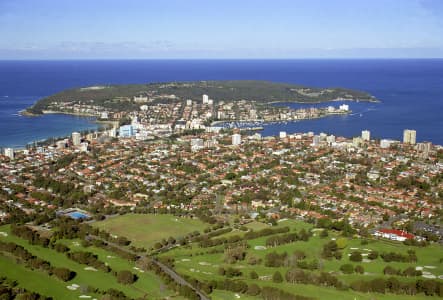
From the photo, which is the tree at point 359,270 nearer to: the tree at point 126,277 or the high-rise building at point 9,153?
the tree at point 126,277

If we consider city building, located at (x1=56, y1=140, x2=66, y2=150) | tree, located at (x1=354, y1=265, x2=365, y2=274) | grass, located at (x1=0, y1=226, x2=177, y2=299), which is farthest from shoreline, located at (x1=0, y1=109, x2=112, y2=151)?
tree, located at (x1=354, y1=265, x2=365, y2=274)

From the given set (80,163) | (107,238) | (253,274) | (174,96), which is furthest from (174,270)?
(174,96)

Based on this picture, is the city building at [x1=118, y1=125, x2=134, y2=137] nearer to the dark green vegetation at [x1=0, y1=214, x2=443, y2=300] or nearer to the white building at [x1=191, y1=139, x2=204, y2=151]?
the white building at [x1=191, y1=139, x2=204, y2=151]

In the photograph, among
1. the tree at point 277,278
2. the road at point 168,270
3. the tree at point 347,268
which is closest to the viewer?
the road at point 168,270

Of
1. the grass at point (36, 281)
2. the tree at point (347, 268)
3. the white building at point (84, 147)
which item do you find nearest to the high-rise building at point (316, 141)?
the white building at point (84, 147)

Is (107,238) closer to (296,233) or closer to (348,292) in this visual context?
(296,233)
